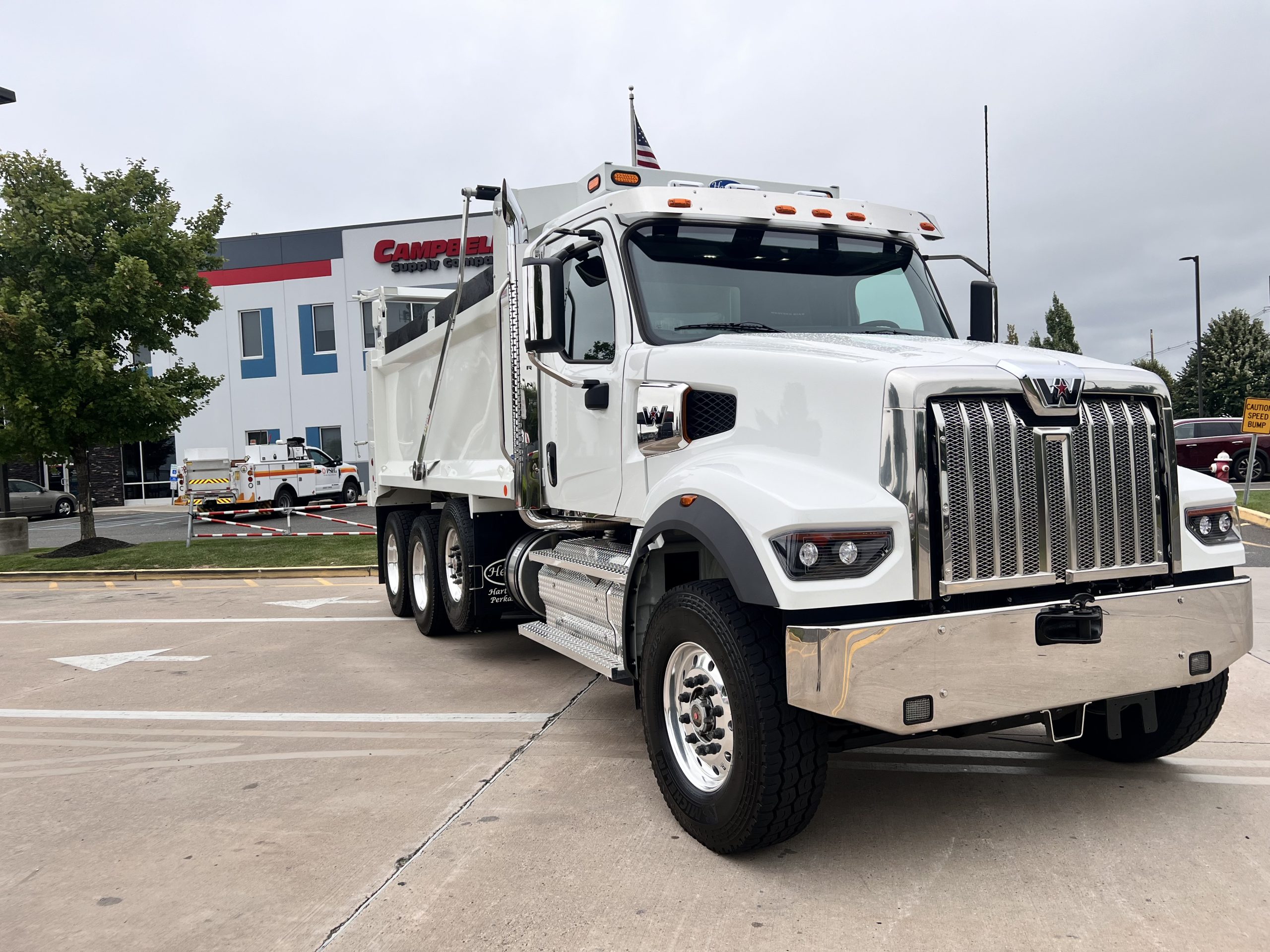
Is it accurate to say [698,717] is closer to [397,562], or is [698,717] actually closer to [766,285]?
[766,285]

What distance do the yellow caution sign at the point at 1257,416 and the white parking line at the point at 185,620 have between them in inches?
618

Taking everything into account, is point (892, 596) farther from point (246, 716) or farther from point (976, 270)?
point (246, 716)

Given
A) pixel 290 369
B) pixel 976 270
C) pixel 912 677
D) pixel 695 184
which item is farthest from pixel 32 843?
pixel 290 369

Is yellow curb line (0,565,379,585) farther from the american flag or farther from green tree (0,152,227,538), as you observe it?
the american flag

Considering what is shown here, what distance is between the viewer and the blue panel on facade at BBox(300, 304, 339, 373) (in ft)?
101

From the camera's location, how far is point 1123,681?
3.61 meters

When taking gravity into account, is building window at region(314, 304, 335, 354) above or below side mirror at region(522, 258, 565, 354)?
above

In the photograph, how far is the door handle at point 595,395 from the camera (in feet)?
16.3

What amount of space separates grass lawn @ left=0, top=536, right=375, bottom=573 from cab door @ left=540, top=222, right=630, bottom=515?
8.87 m

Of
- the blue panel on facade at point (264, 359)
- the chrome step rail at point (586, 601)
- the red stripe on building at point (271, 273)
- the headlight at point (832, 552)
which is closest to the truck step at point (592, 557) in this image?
the chrome step rail at point (586, 601)

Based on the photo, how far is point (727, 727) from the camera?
380 cm

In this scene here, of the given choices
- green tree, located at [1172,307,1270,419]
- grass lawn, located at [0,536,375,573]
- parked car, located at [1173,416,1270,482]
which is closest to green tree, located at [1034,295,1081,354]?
green tree, located at [1172,307,1270,419]

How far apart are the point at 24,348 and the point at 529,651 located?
11606 mm

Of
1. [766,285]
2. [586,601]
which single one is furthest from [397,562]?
[766,285]
